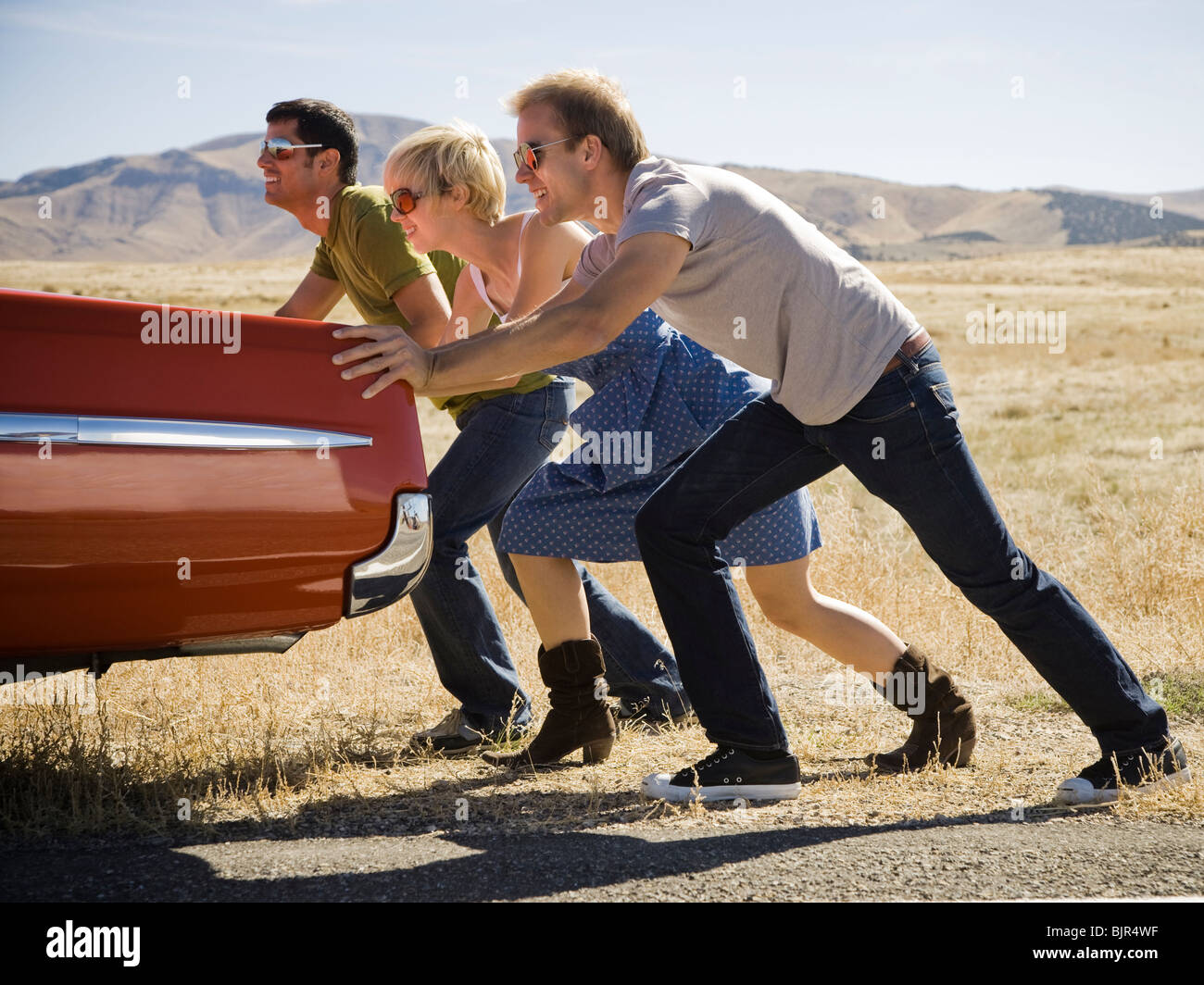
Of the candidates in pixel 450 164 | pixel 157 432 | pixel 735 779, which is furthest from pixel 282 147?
pixel 735 779

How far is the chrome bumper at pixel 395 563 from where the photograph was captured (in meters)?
3.14

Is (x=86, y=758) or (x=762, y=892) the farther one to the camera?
(x=86, y=758)

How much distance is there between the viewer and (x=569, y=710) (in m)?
4.05

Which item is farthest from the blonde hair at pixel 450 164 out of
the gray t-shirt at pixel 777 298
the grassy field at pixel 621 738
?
the grassy field at pixel 621 738

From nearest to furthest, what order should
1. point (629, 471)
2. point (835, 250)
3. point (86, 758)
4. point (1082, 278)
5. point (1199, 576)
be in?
point (835, 250) → point (86, 758) → point (629, 471) → point (1199, 576) → point (1082, 278)

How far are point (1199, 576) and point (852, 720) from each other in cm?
255

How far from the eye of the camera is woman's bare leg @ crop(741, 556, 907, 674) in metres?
3.92

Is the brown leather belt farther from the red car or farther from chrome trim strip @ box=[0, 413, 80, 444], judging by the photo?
chrome trim strip @ box=[0, 413, 80, 444]

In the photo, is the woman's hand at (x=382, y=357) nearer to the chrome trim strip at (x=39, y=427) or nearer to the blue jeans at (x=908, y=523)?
the chrome trim strip at (x=39, y=427)

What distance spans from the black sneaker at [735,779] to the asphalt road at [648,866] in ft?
0.70

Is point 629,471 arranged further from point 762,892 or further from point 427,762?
point 762,892

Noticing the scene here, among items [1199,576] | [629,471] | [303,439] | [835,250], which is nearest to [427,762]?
[629,471]

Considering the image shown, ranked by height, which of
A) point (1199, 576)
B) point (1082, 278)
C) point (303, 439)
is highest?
point (1082, 278)

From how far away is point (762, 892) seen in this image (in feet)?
9.14
